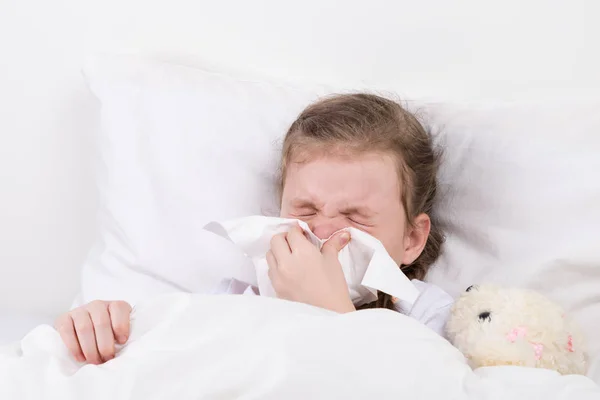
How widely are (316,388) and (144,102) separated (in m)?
0.78

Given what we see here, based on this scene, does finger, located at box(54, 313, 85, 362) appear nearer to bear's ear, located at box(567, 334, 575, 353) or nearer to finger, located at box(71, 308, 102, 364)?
finger, located at box(71, 308, 102, 364)

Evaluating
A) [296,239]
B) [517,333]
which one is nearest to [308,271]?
[296,239]

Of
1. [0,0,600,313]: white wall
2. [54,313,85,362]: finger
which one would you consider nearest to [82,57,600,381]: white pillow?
[0,0,600,313]: white wall

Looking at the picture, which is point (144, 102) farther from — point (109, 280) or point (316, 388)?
point (316, 388)

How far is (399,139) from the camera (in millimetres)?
1320

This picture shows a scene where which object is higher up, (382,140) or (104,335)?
(382,140)

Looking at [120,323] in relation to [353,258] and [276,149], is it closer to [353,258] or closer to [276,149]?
[353,258]

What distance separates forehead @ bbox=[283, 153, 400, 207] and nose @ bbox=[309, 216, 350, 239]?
26mm

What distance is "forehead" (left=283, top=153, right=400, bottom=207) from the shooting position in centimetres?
121

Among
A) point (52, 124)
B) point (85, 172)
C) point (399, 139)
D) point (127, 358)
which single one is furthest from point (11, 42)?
point (127, 358)

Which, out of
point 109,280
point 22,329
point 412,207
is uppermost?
point 412,207

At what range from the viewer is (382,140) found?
129 cm

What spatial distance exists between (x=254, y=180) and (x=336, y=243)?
30cm

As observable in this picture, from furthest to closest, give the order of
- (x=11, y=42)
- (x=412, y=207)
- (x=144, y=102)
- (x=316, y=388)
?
(x=11, y=42)
(x=144, y=102)
(x=412, y=207)
(x=316, y=388)
